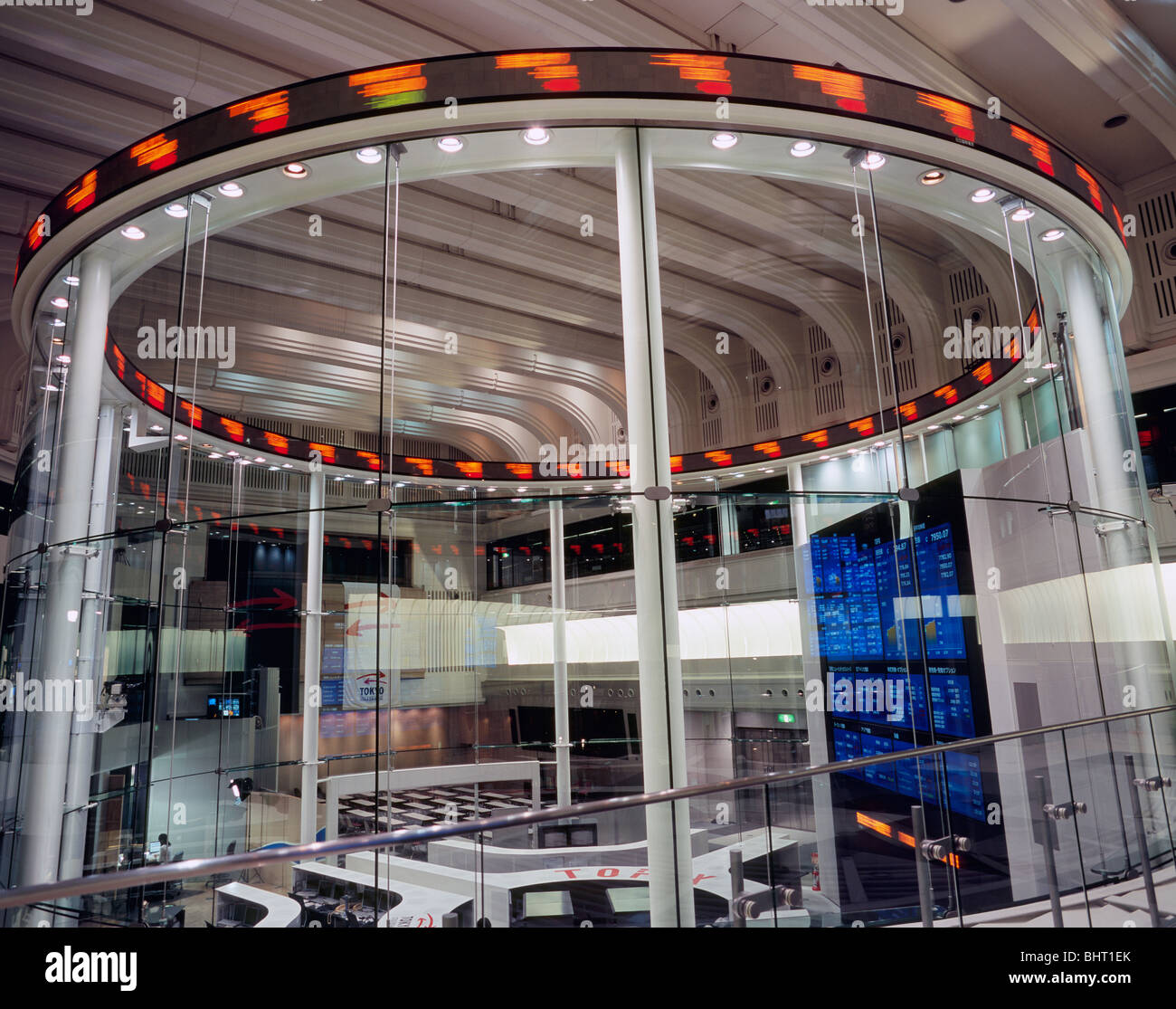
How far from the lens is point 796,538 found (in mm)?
4172

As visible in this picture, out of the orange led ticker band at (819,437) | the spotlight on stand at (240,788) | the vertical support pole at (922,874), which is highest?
the orange led ticker band at (819,437)

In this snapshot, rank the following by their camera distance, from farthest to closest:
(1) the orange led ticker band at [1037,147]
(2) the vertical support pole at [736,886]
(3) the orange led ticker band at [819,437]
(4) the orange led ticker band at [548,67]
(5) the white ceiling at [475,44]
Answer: (5) the white ceiling at [475,44] → (3) the orange led ticker band at [819,437] → (1) the orange led ticker band at [1037,147] → (4) the orange led ticker band at [548,67] → (2) the vertical support pole at [736,886]

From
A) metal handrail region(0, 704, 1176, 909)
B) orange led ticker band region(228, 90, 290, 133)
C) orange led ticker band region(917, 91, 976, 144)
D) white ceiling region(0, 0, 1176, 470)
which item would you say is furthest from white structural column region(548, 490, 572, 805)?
white ceiling region(0, 0, 1176, 470)

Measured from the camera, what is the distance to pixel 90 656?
15.2ft

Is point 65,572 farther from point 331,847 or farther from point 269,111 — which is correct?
point 331,847

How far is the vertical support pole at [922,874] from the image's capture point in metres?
3.18

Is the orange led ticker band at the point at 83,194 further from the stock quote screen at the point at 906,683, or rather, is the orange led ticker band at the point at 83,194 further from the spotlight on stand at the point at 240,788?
the stock quote screen at the point at 906,683

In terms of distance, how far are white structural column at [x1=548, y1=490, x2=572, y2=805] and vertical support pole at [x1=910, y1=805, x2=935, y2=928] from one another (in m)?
1.55

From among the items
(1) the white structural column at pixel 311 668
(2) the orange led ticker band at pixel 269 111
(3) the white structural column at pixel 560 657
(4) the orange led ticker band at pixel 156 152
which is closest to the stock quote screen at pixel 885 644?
(3) the white structural column at pixel 560 657

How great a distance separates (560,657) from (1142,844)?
2660mm

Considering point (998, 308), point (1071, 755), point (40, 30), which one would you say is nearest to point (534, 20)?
point (40, 30)

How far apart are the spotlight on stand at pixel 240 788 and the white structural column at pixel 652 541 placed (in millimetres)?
2353

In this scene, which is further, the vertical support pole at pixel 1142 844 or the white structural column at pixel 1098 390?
the white structural column at pixel 1098 390
